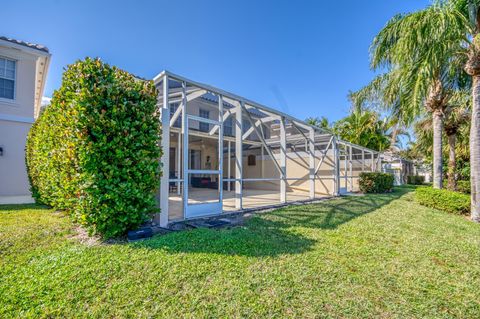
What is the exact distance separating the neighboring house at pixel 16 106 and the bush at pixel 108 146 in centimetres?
794

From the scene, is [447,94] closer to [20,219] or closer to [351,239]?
[351,239]

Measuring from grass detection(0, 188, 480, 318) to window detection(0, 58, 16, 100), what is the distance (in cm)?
786

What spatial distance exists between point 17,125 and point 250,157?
12585mm

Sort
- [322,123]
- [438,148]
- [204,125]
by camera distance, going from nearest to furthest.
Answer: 1. [438,148]
2. [204,125]
3. [322,123]

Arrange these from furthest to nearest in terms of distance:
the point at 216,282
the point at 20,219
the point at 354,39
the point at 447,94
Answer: the point at 354,39
the point at 447,94
the point at 20,219
the point at 216,282

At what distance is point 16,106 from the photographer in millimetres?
10047

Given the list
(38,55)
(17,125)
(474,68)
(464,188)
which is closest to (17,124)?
(17,125)

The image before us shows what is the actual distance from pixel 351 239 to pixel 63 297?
4.74m

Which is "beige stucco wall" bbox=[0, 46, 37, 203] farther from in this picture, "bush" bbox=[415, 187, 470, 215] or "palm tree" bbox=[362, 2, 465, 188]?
"bush" bbox=[415, 187, 470, 215]

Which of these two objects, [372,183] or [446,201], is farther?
[372,183]

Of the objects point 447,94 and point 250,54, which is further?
point 250,54

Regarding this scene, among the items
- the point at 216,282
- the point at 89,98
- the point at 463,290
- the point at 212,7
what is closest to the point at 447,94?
the point at 463,290

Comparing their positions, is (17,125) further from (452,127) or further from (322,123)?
(322,123)

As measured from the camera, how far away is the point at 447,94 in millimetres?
9789
